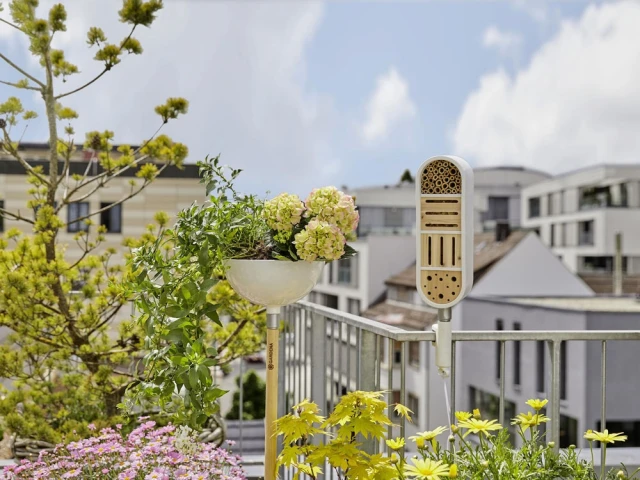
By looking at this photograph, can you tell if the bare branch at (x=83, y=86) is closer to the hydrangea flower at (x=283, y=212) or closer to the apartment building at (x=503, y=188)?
the hydrangea flower at (x=283, y=212)

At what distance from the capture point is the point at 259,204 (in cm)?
223

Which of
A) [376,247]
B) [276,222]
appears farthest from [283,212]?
[376,247]

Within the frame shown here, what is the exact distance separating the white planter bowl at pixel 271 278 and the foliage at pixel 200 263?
0.03 metres

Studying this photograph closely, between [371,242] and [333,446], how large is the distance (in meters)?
24.3

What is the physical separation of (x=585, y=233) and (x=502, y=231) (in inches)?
366

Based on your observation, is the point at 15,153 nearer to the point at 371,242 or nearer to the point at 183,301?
the point at 183,301

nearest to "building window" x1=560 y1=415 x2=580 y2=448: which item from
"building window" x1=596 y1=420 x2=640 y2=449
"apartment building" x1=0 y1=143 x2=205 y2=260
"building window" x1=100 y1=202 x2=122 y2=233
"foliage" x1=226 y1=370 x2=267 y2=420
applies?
"building window" x1=596 y1=420 x2=640 y2=449

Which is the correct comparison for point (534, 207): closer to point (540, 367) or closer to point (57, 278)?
point (540, 367)

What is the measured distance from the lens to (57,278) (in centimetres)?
370

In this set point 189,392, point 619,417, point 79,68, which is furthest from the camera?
point 619,417

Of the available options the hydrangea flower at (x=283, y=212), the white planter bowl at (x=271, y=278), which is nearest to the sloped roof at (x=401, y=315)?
the white planter bowl at (x=271, y=278)

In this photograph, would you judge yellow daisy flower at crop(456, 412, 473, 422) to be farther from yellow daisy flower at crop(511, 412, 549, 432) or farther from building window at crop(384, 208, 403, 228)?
building window at crop(384, 208, 403, 228)

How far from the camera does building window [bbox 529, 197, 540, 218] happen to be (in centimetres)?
3612

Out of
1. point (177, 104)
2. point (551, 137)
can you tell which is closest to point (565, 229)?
point (551, 137)
